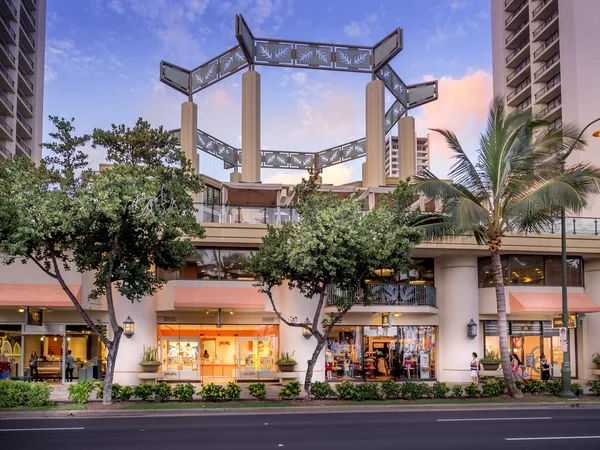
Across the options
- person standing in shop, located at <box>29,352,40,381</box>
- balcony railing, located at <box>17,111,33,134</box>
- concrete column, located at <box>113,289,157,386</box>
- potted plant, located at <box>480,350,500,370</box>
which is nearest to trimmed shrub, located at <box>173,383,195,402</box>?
concrete column, located at <box>113,289,157,386</box>

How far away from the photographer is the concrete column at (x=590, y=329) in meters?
32.2

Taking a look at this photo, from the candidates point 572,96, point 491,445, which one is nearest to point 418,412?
point 491,445

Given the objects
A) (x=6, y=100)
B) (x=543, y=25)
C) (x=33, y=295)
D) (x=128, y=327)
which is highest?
(x=543, y=25)

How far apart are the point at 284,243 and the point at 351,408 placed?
5805mm

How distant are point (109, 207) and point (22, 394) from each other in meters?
6.80

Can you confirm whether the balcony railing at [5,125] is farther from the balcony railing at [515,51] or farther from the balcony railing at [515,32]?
the balcony railing at [515,32]

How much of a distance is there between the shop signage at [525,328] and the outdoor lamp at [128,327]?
58.9 feet

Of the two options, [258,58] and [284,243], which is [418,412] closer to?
[284,243]

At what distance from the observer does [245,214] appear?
28891mm

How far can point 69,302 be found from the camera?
27.0 m

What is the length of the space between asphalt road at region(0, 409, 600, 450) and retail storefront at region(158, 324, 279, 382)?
34.5 feet

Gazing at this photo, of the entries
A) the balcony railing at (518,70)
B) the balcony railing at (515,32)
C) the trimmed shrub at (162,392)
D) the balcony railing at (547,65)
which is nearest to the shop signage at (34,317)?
the trimmed shrub at (162,392)

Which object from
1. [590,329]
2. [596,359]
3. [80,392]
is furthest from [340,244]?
[590,329]

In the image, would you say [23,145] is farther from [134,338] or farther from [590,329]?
[590,329]
